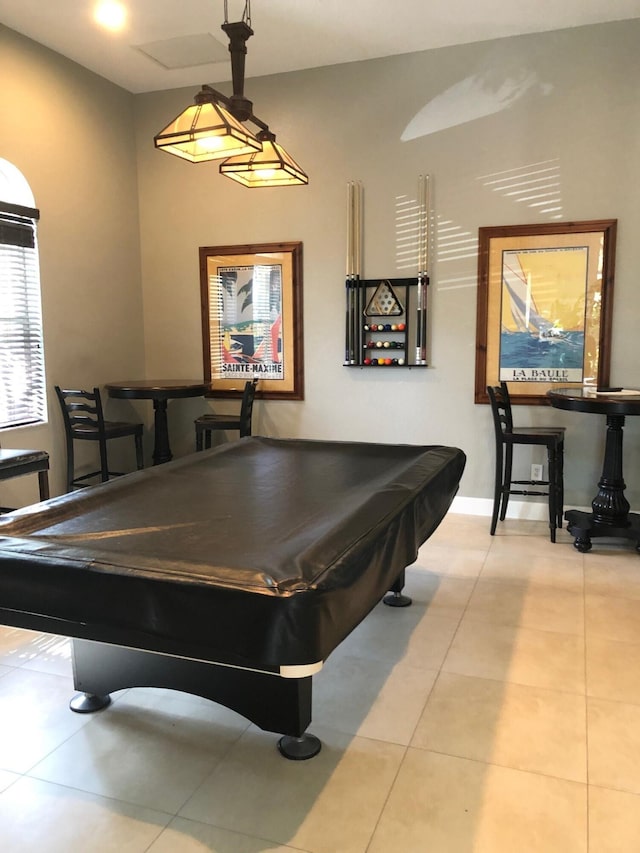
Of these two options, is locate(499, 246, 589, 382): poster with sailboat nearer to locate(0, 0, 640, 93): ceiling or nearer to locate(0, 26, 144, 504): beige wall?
locate(0, 0, 640, 93): ceiling

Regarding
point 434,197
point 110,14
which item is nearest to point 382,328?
point 434,197

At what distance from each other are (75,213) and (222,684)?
12.7ft

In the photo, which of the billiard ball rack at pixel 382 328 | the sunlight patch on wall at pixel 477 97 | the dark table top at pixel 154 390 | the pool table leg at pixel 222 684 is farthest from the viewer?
the billiard ball rack at pixel 382 328

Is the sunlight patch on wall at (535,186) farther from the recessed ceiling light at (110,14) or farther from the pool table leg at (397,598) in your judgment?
the pool table leg at (397,598)

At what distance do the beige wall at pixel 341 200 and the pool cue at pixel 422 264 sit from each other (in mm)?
74

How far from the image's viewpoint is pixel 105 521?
211 cm

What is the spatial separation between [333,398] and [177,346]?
1422 mm

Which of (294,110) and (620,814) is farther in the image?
(294,110)

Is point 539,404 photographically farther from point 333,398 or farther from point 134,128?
point 134,128

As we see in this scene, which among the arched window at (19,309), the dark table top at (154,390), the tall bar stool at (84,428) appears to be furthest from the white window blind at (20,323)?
the dark table top at (154,390)

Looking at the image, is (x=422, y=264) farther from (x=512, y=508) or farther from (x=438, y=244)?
(x=512, y=508)

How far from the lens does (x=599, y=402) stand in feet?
12.0

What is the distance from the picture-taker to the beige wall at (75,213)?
4.32 meters

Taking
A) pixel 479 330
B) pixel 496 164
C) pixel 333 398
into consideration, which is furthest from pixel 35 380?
pixel 496 164
